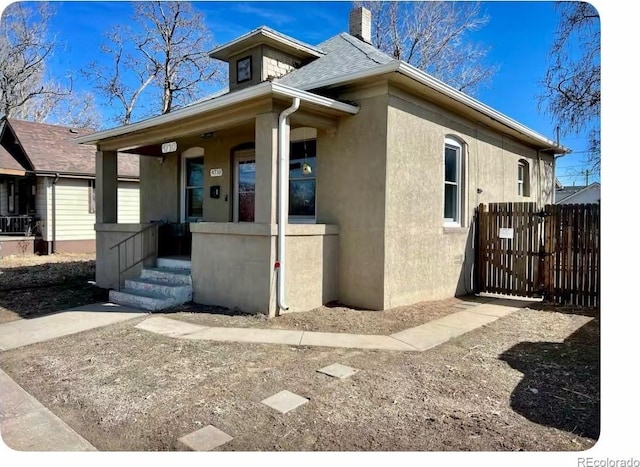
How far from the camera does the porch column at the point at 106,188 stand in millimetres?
9453

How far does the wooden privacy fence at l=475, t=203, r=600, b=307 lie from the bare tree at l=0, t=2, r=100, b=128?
1691 centimetres

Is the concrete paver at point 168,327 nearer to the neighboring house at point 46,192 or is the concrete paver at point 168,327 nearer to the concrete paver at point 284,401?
the concrete paver at point 284,401

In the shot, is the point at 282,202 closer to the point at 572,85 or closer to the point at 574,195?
the point at 572,85

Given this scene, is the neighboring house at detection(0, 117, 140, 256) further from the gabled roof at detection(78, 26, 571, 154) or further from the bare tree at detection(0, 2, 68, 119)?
the gabled roof at detection(78, 26, 571, 154)

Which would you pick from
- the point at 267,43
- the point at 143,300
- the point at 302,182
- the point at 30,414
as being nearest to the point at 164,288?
the point at 143,300

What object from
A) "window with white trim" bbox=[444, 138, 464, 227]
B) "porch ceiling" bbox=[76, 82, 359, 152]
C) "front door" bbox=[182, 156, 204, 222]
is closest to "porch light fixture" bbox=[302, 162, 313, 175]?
"porch ceiling" bbox=[76, 82, 359, 152]

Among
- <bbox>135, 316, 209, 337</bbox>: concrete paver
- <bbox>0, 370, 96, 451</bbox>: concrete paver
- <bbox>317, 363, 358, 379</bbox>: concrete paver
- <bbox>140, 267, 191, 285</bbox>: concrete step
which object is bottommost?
<bbox>0, 370, 96, 451</bbox>: concrete paver

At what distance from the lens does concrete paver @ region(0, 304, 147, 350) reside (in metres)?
5.30

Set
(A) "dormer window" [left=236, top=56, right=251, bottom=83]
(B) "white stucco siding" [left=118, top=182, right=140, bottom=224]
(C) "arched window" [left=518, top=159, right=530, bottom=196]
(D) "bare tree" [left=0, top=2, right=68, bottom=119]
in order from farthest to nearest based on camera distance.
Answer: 1. (D) "bare tree" [left=0, top=2, right=68, bottom=119]
2. (B) "white stucco siding" [left=118, top=182, right=140, bottom=224]
3. (C) "arched window" [left=518, top=159, right=530, bottom=196]
4. (A) "dormer window" [left=236, top=56, right=251, bottom=83]

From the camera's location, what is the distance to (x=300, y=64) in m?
9.66

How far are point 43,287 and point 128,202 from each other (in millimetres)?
9163

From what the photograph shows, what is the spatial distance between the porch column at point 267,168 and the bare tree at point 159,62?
18.5 meters

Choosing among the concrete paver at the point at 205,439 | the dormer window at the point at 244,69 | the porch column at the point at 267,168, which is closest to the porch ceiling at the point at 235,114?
the porch column at the point at 267,168

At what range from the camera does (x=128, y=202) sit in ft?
56.9
